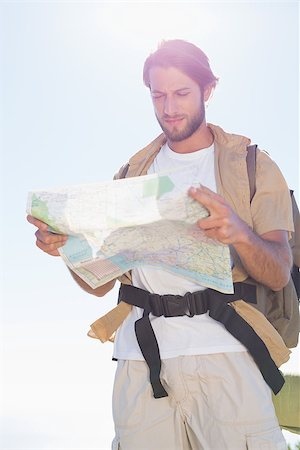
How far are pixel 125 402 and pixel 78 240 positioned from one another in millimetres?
709

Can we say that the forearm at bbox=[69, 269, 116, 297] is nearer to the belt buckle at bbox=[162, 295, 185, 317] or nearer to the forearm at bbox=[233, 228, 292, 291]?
the belt buckle at bbox=[162, 295, 185, 317]

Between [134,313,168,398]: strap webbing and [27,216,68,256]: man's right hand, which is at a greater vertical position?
[27,216,68,256]: man's right hand

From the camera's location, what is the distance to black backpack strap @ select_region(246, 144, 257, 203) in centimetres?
335

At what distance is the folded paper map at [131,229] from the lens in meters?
2.86

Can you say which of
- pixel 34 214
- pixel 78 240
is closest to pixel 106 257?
pixel 78 240

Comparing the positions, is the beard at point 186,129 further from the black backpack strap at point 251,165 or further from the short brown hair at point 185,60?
the black backpack strap at point 251,165

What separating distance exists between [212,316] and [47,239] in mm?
702

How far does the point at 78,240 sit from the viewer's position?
10.3 ft

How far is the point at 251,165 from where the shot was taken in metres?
3.42

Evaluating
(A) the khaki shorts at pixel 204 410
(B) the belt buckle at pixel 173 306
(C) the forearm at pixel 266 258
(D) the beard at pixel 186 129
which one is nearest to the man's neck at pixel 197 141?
(D) the beard at pixel 186 129

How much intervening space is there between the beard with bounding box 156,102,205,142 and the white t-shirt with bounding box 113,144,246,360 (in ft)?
0.31

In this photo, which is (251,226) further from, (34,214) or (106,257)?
(34,214)

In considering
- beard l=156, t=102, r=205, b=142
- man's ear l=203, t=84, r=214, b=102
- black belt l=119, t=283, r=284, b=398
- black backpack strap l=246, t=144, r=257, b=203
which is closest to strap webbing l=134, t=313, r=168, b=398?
black belt l=119, t=283, r=284, b=398

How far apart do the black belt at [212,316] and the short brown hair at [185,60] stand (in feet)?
3.09
